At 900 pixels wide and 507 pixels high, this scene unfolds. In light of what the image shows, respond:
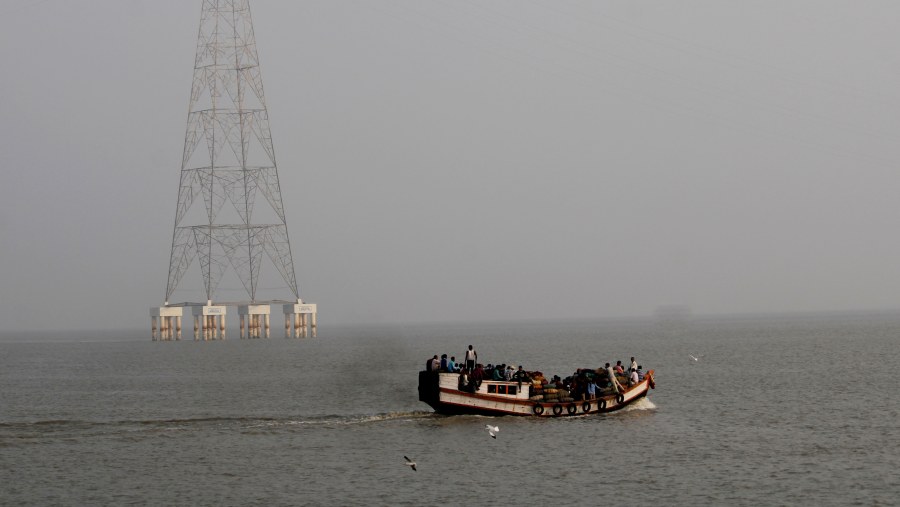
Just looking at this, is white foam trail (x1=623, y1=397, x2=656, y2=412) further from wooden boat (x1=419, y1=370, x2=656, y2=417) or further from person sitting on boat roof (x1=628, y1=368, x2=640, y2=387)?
wooden boat (x1=419, y1=370, x2=656, y2=417)

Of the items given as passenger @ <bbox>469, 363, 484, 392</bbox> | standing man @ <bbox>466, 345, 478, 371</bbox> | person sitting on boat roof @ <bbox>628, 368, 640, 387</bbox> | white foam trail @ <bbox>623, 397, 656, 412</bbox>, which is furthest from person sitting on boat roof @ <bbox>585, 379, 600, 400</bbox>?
standing man @ <bbox>466, 345, 478, 371</bbox>

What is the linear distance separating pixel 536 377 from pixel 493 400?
358 cm

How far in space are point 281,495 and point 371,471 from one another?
4.86 m

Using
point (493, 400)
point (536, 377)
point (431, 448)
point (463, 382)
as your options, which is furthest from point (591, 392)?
point (431, 448)

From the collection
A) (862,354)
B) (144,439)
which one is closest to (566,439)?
(144,439)

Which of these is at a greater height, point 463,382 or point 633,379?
point 463,382

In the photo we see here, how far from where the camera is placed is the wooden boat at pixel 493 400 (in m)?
55.9

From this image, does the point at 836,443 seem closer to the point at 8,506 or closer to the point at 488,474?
the point at 488,474

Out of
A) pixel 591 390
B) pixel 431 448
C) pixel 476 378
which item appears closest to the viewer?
pixel 431 448

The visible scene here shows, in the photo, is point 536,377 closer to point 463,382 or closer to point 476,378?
point 476,378

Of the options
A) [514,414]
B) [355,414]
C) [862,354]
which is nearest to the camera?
[514,414]

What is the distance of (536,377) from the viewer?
2330 inches

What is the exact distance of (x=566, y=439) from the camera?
52.1 m

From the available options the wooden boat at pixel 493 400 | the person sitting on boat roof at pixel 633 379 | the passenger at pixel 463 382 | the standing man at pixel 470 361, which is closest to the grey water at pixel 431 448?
the wooden boat at pixel 493 400
